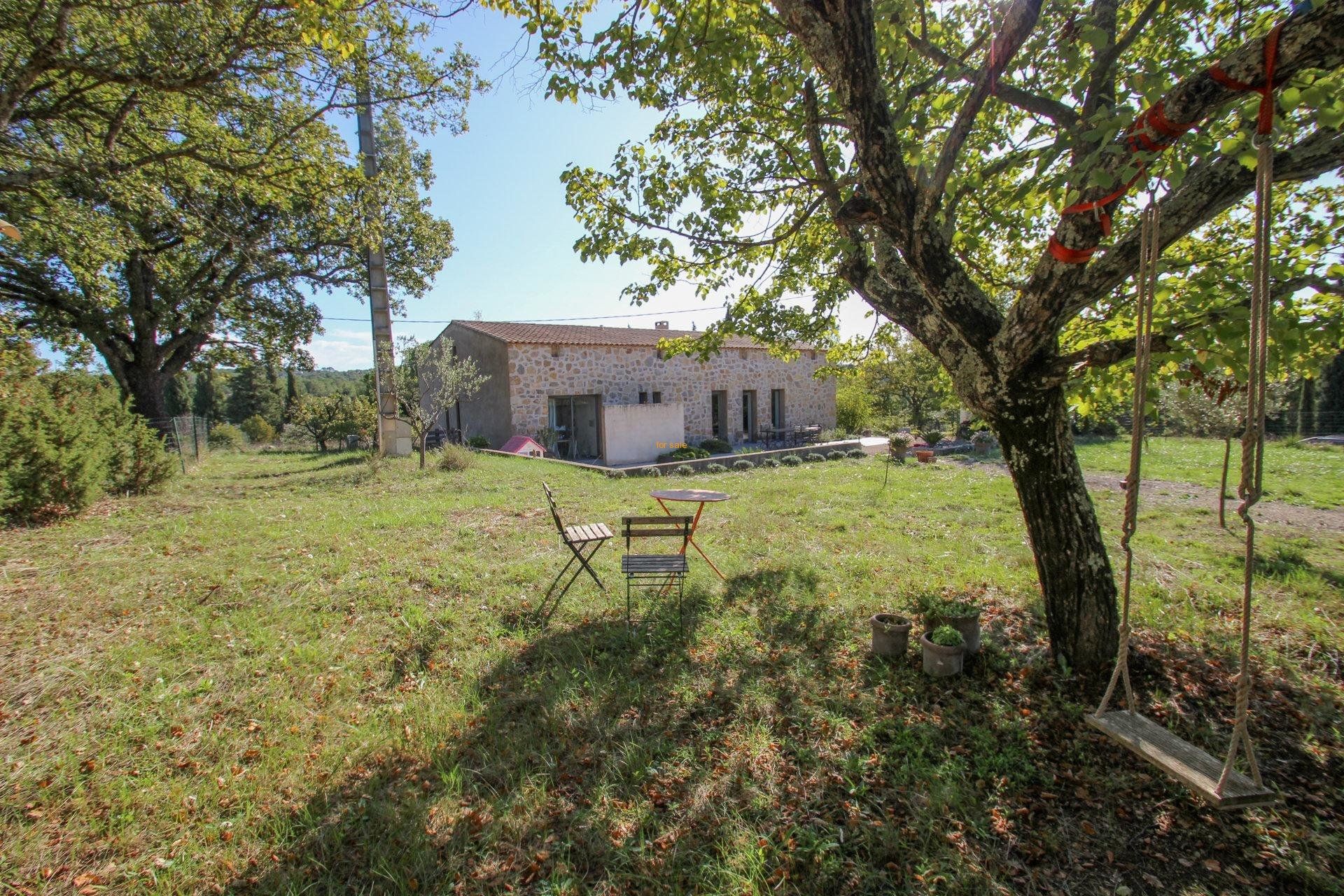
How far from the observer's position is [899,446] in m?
13.9

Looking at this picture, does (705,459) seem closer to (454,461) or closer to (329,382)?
(454,461)

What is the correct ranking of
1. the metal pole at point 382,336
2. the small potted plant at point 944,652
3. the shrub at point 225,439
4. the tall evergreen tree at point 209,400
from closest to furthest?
1. the small potted plant at point 944,652
2. the metal pole at point 382,336
3. the shrub at point 225,439
4. the tall evergreen tree at point 209,400

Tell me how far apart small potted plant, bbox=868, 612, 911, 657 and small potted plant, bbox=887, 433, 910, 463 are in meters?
10.7

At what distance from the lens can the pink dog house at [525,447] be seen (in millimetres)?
15867

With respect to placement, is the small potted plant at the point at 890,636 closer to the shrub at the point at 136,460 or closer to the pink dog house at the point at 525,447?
the shrub at the point at 136,460

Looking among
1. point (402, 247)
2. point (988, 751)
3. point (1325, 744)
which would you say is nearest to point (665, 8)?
point (988, 751)

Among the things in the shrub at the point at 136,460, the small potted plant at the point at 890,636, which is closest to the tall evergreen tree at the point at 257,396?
the shrub at the point at 136,460

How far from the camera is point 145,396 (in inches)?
572

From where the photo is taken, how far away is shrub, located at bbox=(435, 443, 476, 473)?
12922 mm

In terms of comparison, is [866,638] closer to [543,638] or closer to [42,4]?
[543,638]

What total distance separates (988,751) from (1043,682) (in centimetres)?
88

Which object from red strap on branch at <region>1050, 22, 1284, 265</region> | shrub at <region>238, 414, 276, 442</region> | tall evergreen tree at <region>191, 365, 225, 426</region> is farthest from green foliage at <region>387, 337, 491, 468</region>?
tall evergreen tree at <region>191, 365, 225, 426</region>

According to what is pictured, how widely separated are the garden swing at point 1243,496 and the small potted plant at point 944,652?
1.12m

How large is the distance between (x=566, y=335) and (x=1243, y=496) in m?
18.1
